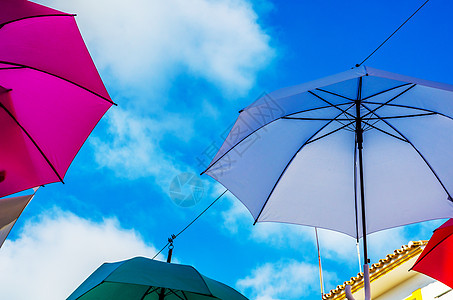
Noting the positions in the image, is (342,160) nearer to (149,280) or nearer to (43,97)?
(149,280)

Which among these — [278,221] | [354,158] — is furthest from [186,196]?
[354,158]

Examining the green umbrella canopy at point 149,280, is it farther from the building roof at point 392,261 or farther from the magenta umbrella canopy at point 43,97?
the building roof at point 392,261

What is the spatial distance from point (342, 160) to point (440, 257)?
4.13ft

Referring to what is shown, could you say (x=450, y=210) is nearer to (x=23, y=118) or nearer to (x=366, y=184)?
(x=366, y=184)

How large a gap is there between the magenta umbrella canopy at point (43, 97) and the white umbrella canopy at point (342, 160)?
131 centimetres

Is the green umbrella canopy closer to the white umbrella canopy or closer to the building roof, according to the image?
the white umbrella canopy

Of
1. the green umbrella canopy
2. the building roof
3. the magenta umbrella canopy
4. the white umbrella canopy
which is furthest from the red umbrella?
the building roof

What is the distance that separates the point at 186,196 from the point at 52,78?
3.24 meters

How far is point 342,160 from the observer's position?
15.4 feet

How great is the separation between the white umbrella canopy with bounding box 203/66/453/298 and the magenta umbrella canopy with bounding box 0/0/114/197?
131 centimetres

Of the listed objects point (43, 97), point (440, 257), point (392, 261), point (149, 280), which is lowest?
point (149, 280)

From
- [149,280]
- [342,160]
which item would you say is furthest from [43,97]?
[342,160]

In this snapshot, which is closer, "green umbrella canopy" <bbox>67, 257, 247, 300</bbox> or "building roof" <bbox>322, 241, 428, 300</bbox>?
"green umbrella canopy" <bbox>67, 257, 247, 300</bbox>

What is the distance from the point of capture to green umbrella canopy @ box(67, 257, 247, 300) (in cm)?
365
